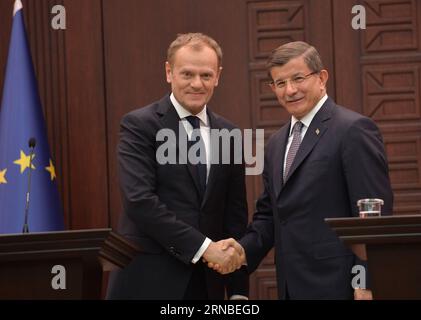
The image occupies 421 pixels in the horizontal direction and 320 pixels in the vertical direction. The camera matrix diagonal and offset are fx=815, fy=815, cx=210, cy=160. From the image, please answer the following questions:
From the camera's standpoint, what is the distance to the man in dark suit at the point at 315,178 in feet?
10.2

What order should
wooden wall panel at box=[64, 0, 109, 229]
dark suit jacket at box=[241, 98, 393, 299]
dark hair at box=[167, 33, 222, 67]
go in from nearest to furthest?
dark suit jacket at box=[241, 98, 393, 299]
dark hair at box=[167, 33, 222, 67]
wooden wall panel at box=[64, 0, 109, 229]

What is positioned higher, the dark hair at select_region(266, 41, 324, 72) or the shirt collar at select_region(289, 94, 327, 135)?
the dark hair at select_region(266, 41, 324, 72)

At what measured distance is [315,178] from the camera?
10.5 feet

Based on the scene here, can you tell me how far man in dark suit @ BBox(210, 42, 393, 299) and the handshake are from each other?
171 mm

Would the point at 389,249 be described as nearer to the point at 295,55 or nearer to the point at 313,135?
the point at 313,135

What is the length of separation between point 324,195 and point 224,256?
18.7 inches

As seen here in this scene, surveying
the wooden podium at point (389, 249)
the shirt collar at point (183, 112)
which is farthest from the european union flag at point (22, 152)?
the wooden podium at point (389, 249)

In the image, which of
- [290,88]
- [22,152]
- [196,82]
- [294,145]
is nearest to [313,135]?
[294,145]

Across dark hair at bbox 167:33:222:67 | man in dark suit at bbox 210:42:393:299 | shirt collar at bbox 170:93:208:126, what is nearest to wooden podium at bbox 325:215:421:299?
man in dark suit at bbox 210:42:393:299

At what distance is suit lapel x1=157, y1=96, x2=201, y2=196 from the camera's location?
3326 millimetres

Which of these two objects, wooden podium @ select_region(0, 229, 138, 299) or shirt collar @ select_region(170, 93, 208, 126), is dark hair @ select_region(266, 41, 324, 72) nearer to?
shirt collar @ select_region(170, 93, 208, 126)

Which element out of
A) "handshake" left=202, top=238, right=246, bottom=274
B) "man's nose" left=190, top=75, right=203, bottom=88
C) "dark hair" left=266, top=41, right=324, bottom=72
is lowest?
"handshake" left=202, top=238, right=246, bottom=274

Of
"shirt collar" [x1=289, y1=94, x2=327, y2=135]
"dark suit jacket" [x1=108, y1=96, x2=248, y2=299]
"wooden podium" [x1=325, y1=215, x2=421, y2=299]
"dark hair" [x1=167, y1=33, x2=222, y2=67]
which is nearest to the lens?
"wooden podium" [x1=325, y1=215, x2=421, y2=299]

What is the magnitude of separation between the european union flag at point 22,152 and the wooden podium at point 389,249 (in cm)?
255
